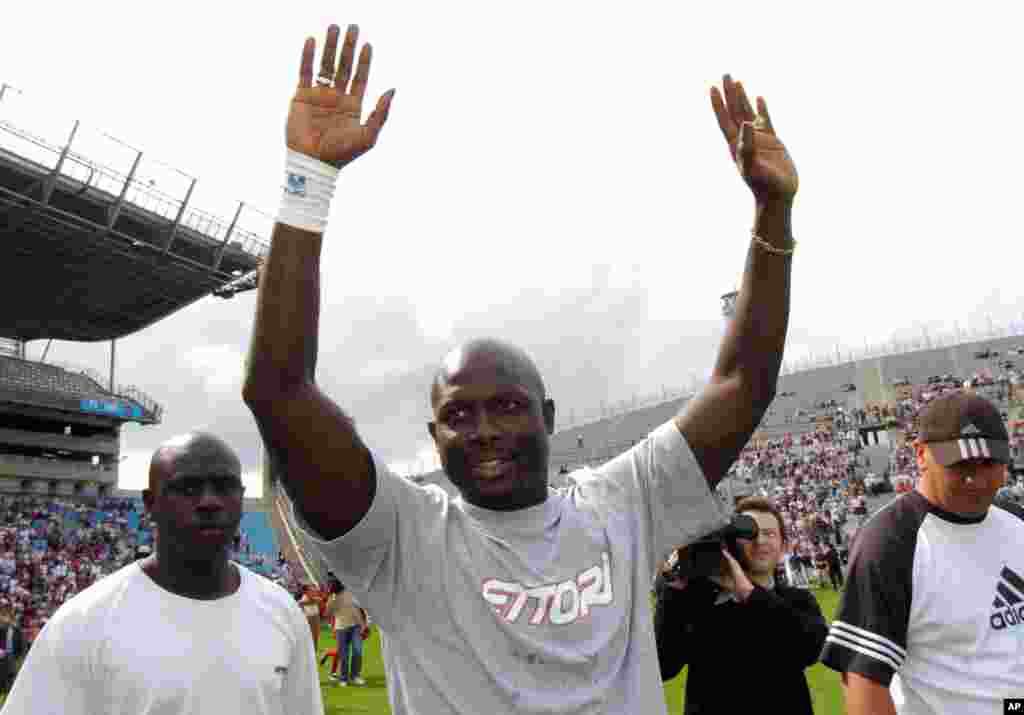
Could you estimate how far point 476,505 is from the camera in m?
1.84

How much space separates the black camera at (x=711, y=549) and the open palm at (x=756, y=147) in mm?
1329

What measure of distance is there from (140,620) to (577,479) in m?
1.51

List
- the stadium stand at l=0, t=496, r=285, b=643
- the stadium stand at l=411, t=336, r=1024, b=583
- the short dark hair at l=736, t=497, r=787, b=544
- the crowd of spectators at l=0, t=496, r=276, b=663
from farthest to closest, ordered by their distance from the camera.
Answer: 1. the stadium stand at l=411, t=336, r=1024, b=583
2. the stadium stand at l=0, t=496, r=285, b=643
3. the crowd of spectators at l=0, t=496, r=276, b=663
4. the short dark hair at l=736, t=497, r=787, b=544

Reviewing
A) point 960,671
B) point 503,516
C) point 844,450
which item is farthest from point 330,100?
point 844,450

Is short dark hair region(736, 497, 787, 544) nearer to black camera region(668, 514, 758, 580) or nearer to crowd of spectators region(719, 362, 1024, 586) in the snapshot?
black camera region(668, 514, 758, 580)

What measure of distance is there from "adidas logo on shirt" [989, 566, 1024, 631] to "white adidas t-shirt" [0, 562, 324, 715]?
210cm

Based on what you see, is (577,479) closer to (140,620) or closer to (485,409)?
(485,409)

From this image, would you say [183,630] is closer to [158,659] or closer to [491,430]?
[158,659]

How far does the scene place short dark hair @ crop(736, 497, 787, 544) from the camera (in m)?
3.73

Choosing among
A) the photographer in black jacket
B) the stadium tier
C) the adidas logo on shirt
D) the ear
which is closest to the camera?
the ear

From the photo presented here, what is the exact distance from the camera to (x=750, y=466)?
125ft

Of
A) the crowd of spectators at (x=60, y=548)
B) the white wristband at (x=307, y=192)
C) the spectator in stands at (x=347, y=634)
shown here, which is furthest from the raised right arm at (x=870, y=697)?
the crowd of spectators at (x=60, y=548)

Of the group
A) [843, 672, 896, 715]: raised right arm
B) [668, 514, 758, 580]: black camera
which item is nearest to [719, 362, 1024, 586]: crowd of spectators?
[668, 514, 758, 580]: black camera

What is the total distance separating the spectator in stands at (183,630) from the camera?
2584 mm
